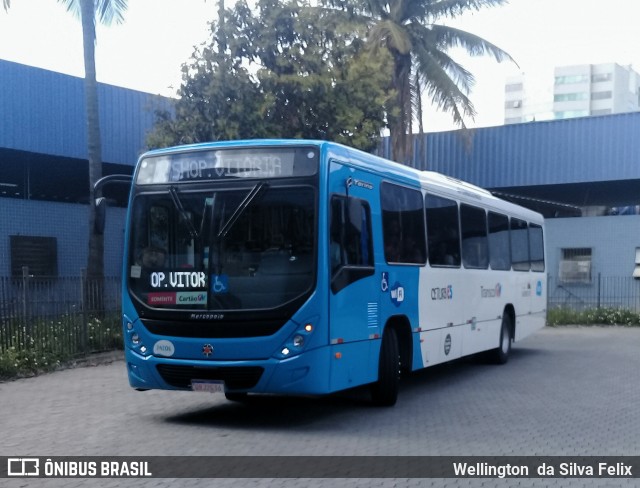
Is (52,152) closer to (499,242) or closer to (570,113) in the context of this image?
(499,242)

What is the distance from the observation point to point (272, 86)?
65.4 ft

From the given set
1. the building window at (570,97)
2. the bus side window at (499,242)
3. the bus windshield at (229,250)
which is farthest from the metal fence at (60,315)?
the building window at (570,97)

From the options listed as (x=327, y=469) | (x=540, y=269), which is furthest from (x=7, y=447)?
(x=540, y=269)

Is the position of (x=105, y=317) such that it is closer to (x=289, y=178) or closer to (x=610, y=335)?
(x=289, y=178)

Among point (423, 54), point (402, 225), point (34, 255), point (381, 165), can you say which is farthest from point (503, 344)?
point (423, 54)

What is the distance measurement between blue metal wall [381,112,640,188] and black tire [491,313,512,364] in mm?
12759

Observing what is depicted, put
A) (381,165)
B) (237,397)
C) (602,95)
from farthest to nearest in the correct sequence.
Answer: (602,95)
(237,397)
(381,165)

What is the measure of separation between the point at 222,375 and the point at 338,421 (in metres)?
1.57

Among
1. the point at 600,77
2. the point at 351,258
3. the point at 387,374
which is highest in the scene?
the point at 600,77

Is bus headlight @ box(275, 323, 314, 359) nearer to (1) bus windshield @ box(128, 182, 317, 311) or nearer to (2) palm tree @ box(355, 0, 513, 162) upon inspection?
(1) bus windshield @ box(128, 182, 317, 311)

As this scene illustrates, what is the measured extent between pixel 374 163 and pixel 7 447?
17.8 feet

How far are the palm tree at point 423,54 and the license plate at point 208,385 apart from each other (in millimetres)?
17362

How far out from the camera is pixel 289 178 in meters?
9.67

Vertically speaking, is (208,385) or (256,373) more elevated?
(256,373)
